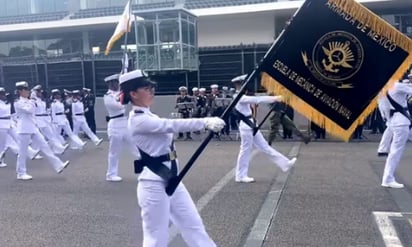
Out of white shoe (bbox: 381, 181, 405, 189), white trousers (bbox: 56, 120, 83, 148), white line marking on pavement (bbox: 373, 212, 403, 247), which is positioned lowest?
white trousers (bbox: 56, 120, 83, 148)

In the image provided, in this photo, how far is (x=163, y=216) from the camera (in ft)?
13.0

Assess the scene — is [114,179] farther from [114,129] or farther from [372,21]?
[372,21]

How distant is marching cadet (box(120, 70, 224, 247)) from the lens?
156 inches

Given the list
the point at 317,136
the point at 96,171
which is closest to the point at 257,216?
the point at 96,171

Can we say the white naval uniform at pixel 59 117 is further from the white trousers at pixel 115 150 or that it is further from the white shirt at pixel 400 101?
the white shirt at pixel 400 101

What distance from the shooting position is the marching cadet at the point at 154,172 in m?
3.96

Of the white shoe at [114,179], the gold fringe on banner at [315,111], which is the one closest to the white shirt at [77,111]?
the white shoe at [114,179]

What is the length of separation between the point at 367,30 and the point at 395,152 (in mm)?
4446

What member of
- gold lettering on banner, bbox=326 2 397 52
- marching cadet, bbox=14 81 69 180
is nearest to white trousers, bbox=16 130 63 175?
marching cadet, bbox=14 81 69 180

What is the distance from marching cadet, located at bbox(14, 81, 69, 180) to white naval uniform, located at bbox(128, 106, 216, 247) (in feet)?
20.6

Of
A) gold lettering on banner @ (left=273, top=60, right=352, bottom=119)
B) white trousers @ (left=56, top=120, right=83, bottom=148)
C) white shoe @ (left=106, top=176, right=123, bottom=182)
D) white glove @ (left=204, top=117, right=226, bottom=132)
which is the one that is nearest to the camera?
white glove @ (left=204, top=117, right=226, bottom=132)

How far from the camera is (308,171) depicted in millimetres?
9672

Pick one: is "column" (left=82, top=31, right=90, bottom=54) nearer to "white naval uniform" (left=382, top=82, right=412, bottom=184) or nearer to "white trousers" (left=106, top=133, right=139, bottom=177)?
"white trousers" (left=106, top=133, right=139, bottom=177)

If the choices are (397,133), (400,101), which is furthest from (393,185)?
(400,101)
